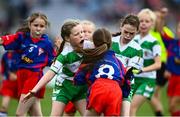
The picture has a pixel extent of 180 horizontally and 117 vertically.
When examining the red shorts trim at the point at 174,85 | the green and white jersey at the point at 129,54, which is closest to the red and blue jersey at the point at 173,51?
the red shorts trim at the point at 174,85

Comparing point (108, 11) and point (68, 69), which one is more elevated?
point (68, 69)

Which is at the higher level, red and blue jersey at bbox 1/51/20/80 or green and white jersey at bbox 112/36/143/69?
green and white jersey at bbox 112/36/143/69

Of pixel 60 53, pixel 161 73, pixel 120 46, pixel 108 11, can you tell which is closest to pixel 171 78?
pixel 161 73

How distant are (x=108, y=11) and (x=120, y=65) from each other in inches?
582

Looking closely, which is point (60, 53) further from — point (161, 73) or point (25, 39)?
point (161, 73)

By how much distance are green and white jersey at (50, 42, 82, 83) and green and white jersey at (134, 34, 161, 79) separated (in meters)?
2.17

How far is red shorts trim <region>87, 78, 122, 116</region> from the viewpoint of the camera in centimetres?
859

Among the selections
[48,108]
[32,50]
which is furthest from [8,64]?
[32,50]

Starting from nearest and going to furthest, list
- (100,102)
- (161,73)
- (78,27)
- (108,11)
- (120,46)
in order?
(100,102)
(78,27)
(120,46)
(161,73)
(108,11)

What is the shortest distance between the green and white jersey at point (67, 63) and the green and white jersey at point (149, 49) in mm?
2166

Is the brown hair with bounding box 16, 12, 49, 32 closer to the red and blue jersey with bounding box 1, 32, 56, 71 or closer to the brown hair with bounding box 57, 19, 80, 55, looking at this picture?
the red and blue jersey with bounding box 1, 32, 56, 71

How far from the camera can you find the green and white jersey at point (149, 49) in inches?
459

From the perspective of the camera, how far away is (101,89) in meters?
8.62

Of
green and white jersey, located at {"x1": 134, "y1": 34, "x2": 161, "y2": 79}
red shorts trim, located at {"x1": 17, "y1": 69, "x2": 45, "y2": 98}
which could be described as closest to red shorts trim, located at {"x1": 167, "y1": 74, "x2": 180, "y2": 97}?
green and white jersey, located at {"x1": 134, "y1": 34, "x2": 161, "y2": 79}
